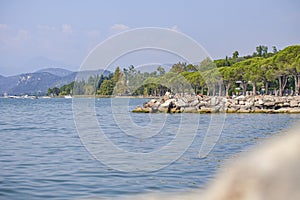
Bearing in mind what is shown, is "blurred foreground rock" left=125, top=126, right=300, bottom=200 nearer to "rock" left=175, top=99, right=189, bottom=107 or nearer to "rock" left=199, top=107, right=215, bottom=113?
"rock" left=199, top=107, right=215, bottom=113

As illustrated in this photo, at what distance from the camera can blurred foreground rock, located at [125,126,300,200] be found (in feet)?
4.97

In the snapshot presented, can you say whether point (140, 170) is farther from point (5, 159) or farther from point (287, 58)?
point (287, 58)

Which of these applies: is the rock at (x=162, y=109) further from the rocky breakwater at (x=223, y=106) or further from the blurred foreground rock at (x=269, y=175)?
the blurred foreground rock at (x=269, y=175)

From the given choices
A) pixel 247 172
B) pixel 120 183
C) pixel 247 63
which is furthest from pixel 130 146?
pixel 247 63

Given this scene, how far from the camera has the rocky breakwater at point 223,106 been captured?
46188 mm

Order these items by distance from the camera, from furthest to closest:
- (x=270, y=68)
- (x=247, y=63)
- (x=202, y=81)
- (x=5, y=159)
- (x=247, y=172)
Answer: (x=247, y=63) < (x=202, y=81) < (x=270, y=68) < (x=5, y=159) < (x=247, y=172)

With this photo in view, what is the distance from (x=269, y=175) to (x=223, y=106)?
4685 centimetres

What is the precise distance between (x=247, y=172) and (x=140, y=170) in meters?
9.32

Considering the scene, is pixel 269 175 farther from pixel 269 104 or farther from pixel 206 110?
pixel 269 104

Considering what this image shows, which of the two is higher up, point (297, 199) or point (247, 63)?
point (247, 63)

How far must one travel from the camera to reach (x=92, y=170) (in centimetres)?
1090

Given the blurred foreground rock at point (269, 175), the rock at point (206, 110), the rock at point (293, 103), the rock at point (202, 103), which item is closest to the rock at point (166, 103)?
the rock at point (202, 103)

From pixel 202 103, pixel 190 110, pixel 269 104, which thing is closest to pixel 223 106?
pixel 202 103

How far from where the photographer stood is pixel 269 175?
1575 millimetres
